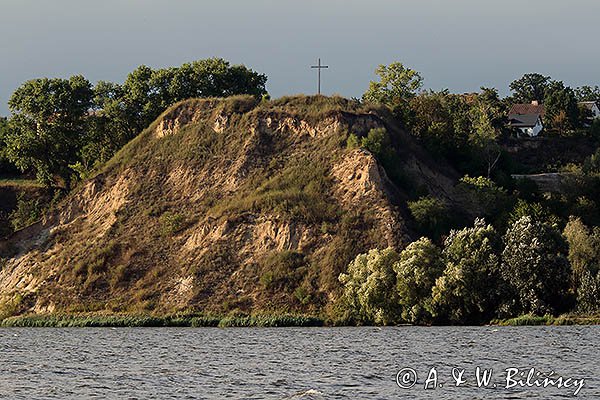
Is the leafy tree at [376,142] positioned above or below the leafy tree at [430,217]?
above

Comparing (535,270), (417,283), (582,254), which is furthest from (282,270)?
(582,254)

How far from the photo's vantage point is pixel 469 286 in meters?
67.4

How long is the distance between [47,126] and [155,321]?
2961 centimetres

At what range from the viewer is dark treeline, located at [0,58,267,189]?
325 feet

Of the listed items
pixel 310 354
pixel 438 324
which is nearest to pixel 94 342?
pixel 310 354

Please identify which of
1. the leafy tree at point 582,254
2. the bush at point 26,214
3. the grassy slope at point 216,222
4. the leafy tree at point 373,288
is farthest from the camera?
the bush at point 26,214

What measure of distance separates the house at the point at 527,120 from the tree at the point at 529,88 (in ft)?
57.9

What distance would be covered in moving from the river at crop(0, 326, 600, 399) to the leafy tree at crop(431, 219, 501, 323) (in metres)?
3.07

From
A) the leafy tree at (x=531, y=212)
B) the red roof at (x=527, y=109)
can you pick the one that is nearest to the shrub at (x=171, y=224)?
the leafy tree at (x=531, y=212)

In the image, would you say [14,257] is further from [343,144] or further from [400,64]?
[400,64]

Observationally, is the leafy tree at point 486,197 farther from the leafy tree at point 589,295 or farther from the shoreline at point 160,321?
the shoreline at point 160,321

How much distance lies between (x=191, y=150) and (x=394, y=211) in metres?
19.6

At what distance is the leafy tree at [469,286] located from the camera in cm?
6731

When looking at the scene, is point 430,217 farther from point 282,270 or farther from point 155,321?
point 155,321
